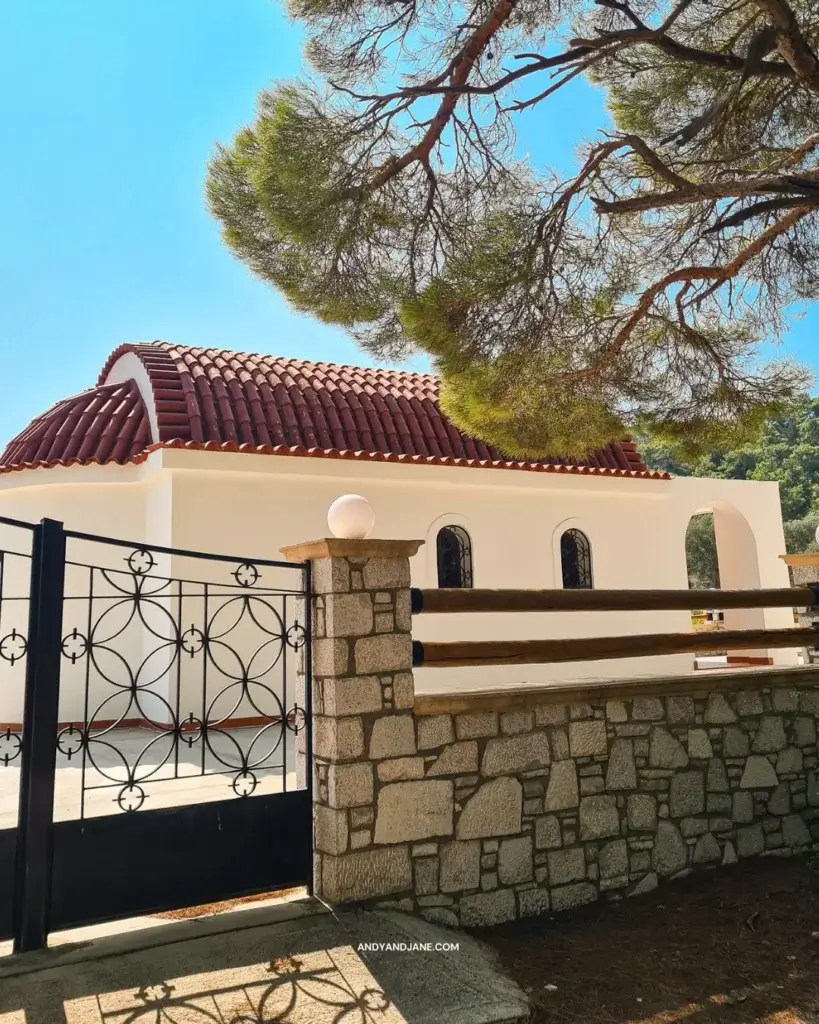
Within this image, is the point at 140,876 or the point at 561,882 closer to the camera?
the point at 140,876

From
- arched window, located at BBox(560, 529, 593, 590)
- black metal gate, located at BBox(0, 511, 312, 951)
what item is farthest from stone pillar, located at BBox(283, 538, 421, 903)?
arched window, located at BBox(560, 529, 593, 590)

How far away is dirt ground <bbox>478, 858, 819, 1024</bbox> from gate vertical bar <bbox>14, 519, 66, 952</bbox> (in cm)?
255

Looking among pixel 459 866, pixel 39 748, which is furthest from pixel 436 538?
pixel 39 748

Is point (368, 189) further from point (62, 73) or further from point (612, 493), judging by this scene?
point (612, 493)

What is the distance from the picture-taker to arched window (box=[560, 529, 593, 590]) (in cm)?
1263

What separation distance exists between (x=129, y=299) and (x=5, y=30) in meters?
5.86

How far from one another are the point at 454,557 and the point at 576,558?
2.37m

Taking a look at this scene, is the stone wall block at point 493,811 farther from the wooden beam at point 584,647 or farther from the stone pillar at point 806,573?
the stone pillar at point 806,573

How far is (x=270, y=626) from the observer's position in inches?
411

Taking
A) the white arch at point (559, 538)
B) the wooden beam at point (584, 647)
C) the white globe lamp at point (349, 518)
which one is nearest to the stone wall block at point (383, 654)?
the wooden beam at point (584, 647)

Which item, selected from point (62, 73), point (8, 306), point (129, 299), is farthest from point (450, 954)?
point (8, 306)

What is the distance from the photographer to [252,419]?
10.8m

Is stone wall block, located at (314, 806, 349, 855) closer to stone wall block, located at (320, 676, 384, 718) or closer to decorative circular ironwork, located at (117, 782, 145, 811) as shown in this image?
stone wall block, located at (320, 676, 384, 718)

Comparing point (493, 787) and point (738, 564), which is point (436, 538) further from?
point (738, 564)
